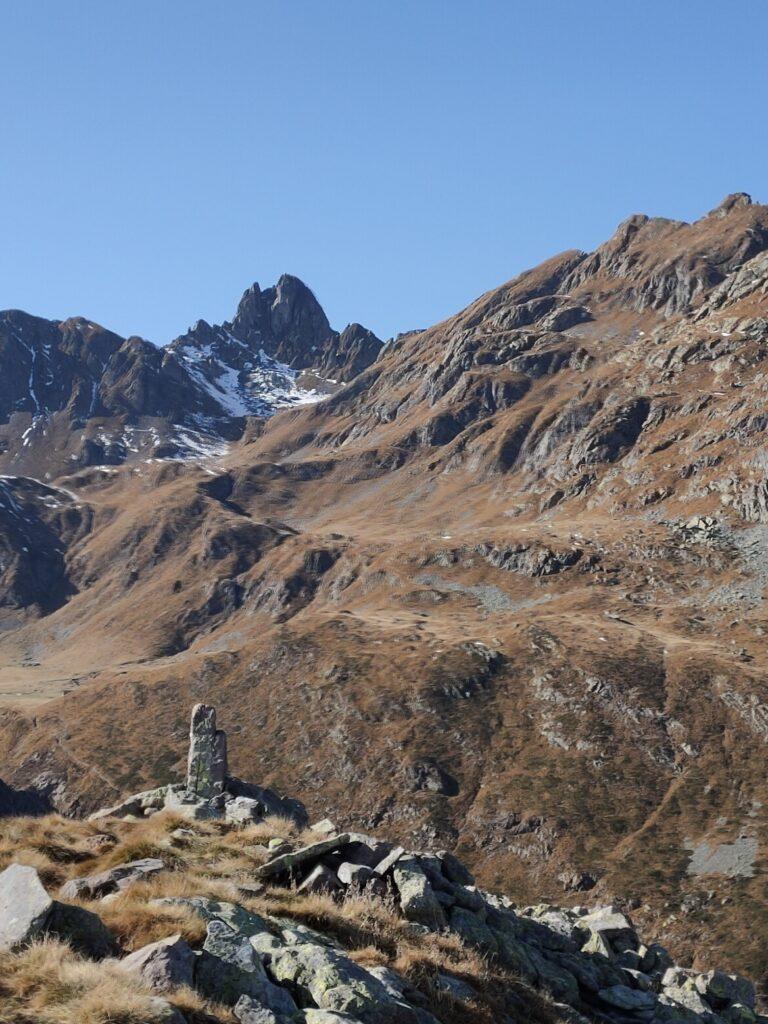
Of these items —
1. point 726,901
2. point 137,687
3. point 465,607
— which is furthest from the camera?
point 465,607

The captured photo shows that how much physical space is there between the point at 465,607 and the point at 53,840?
171093mm

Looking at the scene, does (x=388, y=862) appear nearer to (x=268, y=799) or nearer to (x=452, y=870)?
(x=452, y=870)

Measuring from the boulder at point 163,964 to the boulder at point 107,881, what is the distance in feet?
15.0

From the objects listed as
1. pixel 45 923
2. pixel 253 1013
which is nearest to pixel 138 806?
pixel 45 923

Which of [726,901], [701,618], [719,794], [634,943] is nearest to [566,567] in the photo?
[701,618]

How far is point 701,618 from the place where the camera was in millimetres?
154625

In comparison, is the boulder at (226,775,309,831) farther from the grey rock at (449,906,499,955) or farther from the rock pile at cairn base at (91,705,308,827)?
the grey rock at (449,906,499,955)

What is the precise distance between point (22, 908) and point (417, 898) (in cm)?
965

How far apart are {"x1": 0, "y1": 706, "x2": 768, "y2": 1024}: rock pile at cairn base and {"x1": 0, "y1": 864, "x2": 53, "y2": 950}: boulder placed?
0.02m

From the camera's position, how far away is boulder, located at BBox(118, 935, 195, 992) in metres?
13.7

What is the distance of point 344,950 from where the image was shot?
17688mm

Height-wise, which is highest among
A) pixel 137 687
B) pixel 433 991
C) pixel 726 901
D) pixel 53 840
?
pixel 53 840

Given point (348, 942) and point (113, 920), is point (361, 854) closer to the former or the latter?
point (348, 942)

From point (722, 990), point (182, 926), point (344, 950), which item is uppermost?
point (182, 926)
